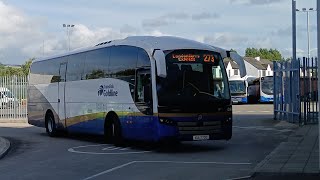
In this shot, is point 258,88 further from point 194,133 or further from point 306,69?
point 194,133

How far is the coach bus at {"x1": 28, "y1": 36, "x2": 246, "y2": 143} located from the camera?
14828 millimetres

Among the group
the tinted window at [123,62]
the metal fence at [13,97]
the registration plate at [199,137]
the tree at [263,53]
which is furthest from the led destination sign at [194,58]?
the tree at [263,53]

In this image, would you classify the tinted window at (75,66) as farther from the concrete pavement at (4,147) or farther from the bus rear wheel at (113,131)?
the concrete pavement at (4,147)

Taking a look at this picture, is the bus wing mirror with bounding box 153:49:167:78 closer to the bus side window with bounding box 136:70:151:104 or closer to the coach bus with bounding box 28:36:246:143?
the coach bus with bounding box 28:36:246:143

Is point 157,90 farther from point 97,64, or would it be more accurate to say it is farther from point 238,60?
point 97,64

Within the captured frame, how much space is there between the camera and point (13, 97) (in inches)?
1298

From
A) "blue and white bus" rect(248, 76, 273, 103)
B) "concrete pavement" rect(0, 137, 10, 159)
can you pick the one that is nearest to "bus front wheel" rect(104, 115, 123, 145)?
"concrete pavement" rect(0, 137, 10, 159)

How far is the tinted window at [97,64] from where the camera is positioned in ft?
58.0

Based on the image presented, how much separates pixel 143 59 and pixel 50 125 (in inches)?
313

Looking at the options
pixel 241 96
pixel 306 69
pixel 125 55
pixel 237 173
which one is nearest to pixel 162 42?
pixel 125 55

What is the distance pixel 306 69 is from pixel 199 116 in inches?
364

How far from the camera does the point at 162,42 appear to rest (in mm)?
15594

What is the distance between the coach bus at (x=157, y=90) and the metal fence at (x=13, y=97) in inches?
592

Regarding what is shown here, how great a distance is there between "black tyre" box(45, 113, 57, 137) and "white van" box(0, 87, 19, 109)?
1086 centimetres
